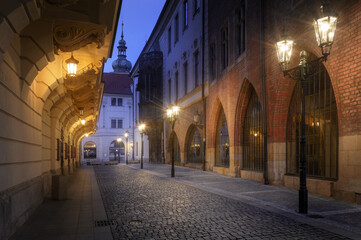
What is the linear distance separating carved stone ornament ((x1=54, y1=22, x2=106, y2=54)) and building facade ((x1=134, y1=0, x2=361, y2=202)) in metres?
5.71

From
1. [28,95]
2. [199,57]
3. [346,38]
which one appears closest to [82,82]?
[28,95]

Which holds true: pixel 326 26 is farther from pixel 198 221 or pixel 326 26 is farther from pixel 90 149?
pixel 90 149

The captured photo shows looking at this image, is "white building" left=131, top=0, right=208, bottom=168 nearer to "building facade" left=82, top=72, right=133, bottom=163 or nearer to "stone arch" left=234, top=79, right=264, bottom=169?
"stone arch" left=234, top=79, right=264, bottom=169

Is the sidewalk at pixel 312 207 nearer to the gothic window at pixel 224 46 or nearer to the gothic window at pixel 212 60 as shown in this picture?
the gothic window at pixel 224 46

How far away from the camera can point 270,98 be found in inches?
569

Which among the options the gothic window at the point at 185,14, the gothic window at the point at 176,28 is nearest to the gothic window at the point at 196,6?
the gothic window at the point at 185,14

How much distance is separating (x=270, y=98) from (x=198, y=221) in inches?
346

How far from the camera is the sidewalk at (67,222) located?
5934mm

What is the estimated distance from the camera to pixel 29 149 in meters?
8.00

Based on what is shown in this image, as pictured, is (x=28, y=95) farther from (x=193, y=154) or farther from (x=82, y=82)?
(x=193, y=154)

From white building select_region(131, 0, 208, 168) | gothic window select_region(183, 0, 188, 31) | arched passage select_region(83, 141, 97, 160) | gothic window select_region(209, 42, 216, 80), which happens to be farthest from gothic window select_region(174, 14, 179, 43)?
arched passage select_region(83, 141, 97, 160)

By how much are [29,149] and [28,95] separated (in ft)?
4.50

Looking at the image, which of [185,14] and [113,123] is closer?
[185,14]

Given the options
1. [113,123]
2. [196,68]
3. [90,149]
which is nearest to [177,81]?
[196,68]
